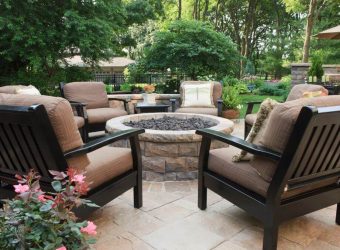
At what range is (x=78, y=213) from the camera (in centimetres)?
183

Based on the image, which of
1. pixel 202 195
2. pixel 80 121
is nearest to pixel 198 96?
pixel 80 121

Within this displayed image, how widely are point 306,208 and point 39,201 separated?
1588mm

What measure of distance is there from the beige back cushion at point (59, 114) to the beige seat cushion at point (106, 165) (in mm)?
→ 158

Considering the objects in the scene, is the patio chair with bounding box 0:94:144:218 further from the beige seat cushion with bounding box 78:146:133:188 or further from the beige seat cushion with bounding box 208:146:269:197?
the beige seat cushion with bounding box 208:146:269:197

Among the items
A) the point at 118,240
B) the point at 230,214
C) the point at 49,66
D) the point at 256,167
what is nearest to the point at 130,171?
the point at 118,240

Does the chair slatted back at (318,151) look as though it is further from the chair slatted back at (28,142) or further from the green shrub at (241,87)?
the green shrub at (241,87)

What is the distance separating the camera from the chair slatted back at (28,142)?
5.17ft

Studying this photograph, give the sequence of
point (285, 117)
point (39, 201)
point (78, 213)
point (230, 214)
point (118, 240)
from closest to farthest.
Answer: point (39, 201)
point (285, 117)
point (78, 213)
point (118, 240)
point (230, 214)

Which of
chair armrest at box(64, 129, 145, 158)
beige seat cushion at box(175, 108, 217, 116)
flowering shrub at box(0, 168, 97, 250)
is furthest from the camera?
beige seat cushion at box(175, 108, 217, 116)

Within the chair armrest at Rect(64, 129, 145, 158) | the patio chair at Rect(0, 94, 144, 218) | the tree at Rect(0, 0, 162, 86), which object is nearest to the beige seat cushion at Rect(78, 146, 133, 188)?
the patio chair at Rect(0, 94, 144, 218)

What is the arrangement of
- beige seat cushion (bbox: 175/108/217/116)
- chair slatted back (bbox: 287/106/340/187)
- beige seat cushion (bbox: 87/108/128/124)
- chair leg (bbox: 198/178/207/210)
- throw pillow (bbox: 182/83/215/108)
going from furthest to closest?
throw pillow (bbox: 182/83/215/108), beige seat cushion (bbox: 175/108/217/116), beige seat cushion (bbox: 87/108/128/124), chair leg (bbox: 198/178/207/210), chair slatted back (bbox: 287/106/340/187)

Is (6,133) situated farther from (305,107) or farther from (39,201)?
(305,107)

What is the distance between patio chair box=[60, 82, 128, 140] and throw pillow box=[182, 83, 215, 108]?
113 cm

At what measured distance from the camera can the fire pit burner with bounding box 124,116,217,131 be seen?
3.61m
